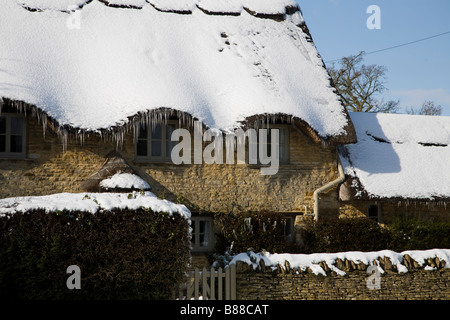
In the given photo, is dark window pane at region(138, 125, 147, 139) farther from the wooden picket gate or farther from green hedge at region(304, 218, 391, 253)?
the wooden picket gate

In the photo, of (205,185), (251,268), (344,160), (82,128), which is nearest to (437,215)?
(344,160)

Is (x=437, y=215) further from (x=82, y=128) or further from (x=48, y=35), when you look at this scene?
(x=48, y=35)

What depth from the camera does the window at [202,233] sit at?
14.9 meters

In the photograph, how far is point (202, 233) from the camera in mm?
15016

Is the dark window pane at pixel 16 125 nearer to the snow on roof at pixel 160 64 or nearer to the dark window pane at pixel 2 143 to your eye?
the dark window pane at pixel 2 143

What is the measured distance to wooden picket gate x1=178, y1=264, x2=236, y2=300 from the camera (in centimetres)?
1003

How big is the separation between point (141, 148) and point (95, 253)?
568 centimetres

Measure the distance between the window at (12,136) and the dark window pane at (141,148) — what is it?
2576 millimetres

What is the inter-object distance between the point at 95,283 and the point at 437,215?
35.6 feet

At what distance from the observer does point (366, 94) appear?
101ft

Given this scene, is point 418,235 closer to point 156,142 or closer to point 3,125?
point 156,142

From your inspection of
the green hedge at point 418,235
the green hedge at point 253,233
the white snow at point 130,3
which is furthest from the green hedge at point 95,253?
the white snow at point 130,3

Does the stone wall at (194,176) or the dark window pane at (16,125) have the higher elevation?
the dark window pane at (16,125)
